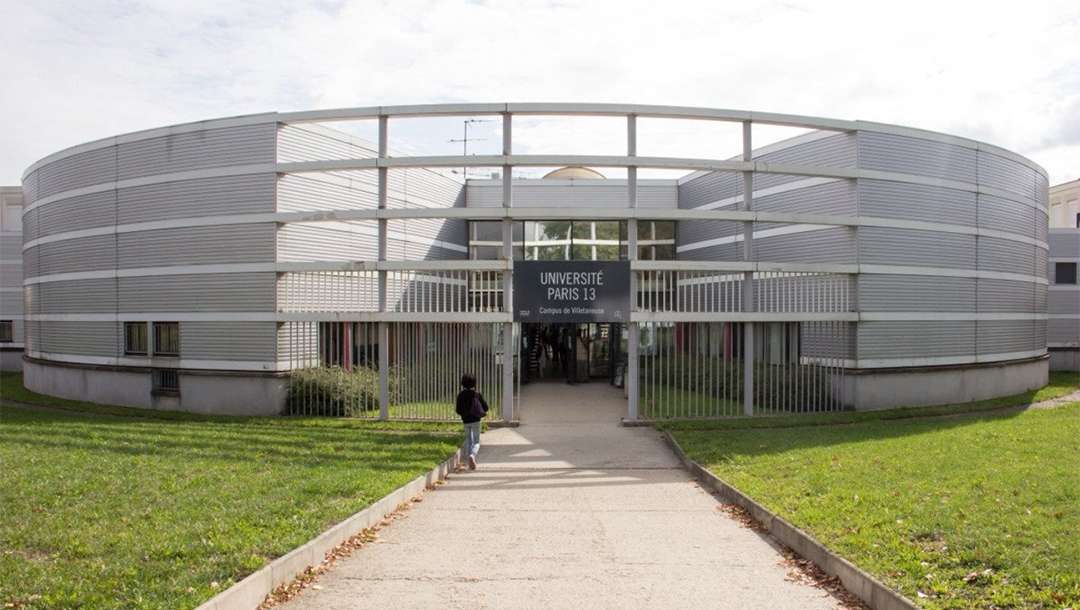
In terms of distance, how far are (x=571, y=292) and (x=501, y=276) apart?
2.89 metres

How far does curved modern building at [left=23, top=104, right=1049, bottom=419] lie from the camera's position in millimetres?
17156

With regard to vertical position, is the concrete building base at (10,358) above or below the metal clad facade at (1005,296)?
below

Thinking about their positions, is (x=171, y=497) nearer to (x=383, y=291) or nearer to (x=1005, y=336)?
(x=383, y=291)

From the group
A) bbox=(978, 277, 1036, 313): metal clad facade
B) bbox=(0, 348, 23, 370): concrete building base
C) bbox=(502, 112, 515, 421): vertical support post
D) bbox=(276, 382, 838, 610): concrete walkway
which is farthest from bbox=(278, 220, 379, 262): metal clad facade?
bbox=(0, 348, 23, 370): concrete building base

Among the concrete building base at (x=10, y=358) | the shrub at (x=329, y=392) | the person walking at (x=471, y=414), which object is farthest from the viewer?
the concrete building base at (x=10, y=358)

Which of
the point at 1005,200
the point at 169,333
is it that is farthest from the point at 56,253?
the point at 1005,200

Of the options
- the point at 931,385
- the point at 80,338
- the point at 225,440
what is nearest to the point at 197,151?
the point at 80,338

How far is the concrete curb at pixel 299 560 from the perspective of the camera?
6035 mm

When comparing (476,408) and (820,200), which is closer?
(476,408)

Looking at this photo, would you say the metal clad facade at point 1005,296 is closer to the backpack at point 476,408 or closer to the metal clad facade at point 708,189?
the metal clad facade at point 708,189

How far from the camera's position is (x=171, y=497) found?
30.0ft

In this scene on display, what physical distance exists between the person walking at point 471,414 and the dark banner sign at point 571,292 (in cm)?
397

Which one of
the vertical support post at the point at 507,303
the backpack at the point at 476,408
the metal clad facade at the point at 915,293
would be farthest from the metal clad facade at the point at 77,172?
the metal clad facade at the point at 915,293

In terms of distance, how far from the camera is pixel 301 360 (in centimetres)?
1872
